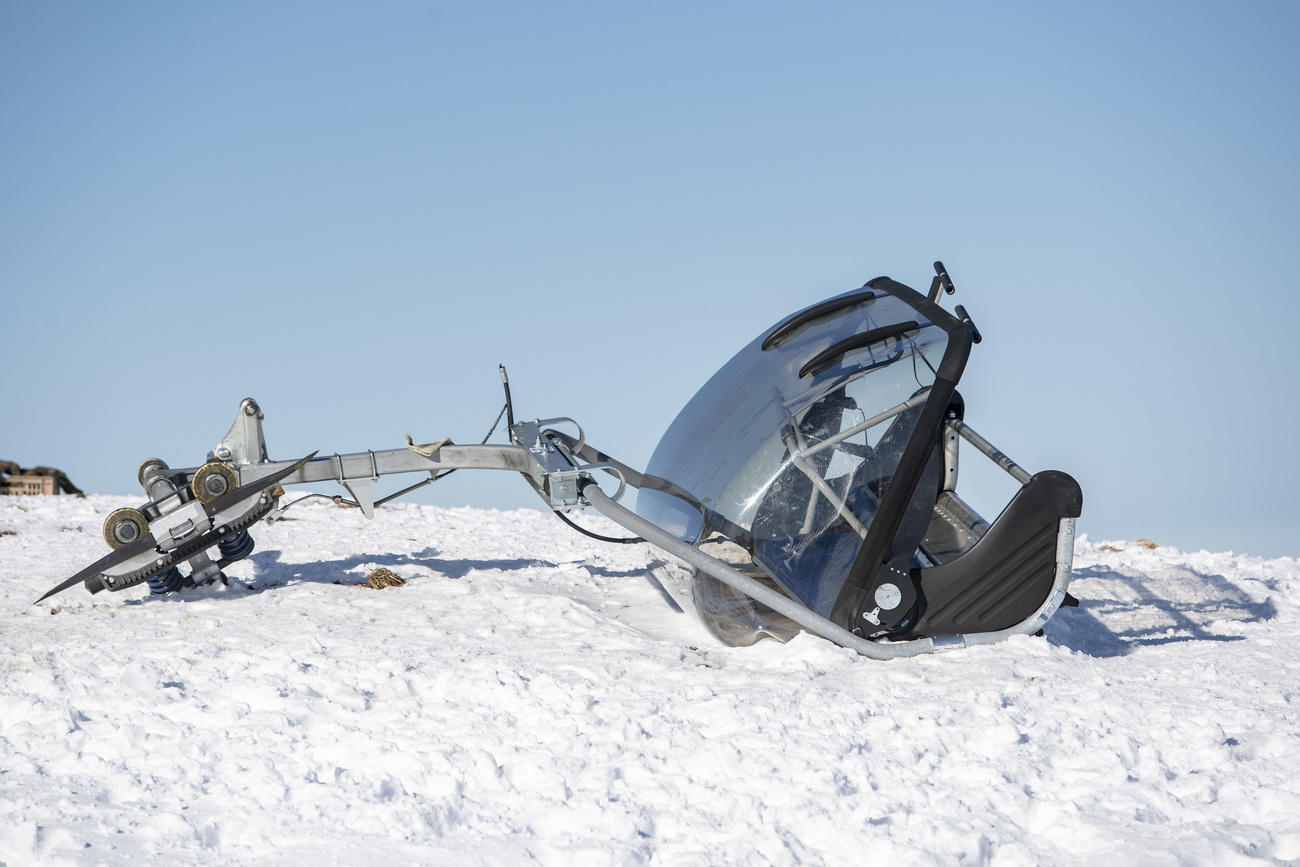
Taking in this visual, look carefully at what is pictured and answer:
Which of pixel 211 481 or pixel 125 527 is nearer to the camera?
pixel 125 527

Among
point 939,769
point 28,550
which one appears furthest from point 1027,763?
point 28,550

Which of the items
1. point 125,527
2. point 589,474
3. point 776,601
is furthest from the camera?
point 125,527

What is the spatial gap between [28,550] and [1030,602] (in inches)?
292

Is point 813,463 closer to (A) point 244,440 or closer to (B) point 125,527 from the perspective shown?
(A) point 244,440

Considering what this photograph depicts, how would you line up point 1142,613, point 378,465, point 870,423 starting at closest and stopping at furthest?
1. point 870,423
2. point 378,465
3. point 1142,613

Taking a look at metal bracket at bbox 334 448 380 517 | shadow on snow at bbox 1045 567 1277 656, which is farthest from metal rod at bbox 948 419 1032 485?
metal bracket at bbox 334 448 380 517

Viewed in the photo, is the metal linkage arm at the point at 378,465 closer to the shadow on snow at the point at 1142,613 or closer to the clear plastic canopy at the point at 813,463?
the clear plastic canopy at the point at 813,463

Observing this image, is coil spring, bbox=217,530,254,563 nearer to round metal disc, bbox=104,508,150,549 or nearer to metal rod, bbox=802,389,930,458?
round metal disc, bbox=104,508,150,549

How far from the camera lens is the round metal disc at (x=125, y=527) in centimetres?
609

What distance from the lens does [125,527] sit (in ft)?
20.0

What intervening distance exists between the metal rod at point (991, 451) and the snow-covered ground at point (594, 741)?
32.0 inches

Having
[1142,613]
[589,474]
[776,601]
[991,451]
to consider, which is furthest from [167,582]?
[1142,613]

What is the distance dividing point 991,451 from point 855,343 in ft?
3.12

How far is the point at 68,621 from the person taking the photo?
19.5 ft
